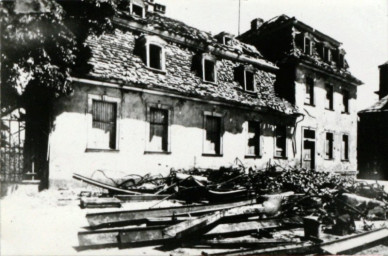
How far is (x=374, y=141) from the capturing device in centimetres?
2825

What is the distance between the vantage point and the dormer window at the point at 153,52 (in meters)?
13.5

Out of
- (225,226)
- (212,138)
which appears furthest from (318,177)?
(225,226)

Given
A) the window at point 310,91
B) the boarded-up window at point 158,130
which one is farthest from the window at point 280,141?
the boarded-up window at point 158,130

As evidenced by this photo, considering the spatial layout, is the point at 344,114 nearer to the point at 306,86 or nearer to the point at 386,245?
the point at 306,86

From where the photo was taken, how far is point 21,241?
18.4 feet

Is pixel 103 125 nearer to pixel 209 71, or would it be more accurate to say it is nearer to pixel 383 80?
pixel 209 71

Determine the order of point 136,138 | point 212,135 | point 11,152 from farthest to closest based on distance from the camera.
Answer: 1. point 212,135
2. point 136,138
3. point 11,152

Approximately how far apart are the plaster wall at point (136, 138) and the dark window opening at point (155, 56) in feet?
4.93

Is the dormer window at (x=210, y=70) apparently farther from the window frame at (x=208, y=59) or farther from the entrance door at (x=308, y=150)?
the entrance door at (x=308, y=150)

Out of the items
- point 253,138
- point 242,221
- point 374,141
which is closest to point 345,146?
point 374,141

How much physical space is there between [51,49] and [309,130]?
16.1m

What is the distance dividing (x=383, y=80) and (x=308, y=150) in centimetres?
1556

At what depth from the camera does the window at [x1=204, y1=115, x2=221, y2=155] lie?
15496 millimetres

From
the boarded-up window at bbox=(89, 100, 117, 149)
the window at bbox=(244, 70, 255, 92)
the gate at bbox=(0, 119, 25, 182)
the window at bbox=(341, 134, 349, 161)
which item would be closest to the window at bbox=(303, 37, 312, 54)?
the window at bbox=(244, 70, 255, 92)
